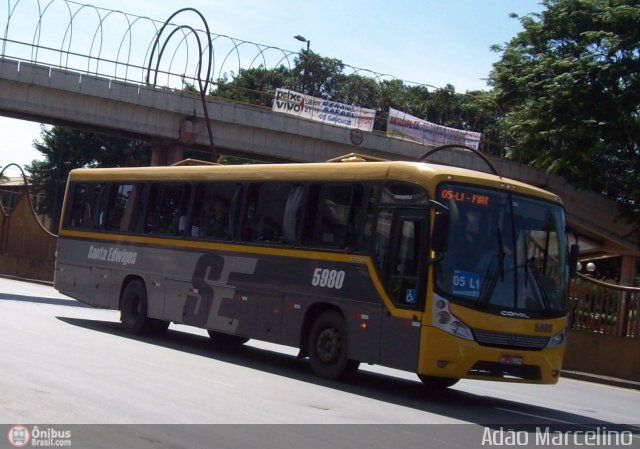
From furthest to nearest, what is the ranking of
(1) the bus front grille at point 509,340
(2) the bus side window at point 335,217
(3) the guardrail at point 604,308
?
(3) the guardrail at point 604,308 < (2) the bus side window at point 335,217 < (1) the bus front grille at point 509,340

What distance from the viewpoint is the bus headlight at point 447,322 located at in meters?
13.0

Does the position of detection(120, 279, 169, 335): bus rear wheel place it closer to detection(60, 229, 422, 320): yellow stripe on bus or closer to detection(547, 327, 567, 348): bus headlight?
detection(60, 229, 422, 320): yellow stripe on bus

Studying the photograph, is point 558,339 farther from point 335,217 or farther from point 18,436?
point 18,436

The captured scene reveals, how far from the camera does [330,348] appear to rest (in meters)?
15.0

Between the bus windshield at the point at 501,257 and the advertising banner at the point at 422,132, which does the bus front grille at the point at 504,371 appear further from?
the advertising banner at the point at 422,132

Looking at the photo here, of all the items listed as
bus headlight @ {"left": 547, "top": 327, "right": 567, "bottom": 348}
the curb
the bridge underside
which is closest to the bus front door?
bus headlight @ {"left": 547, "top": 327, "right": 567, "bottom": 348}

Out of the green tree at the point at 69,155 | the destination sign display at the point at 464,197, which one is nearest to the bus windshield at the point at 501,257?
the destination sign display at the point at 464,197

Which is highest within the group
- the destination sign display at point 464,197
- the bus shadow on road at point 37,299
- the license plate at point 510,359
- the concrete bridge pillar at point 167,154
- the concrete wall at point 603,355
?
the concrete bridge pillar at point 167,154

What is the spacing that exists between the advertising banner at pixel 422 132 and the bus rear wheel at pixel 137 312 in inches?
1111

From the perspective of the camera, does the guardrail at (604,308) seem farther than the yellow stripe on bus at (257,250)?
Yes

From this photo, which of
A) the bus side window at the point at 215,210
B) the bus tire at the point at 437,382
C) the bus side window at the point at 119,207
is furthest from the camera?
the bus side window at the point at 119,207

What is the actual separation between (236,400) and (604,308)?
42.4 ft

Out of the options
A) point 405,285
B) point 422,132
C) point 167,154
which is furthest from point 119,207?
point 422,132

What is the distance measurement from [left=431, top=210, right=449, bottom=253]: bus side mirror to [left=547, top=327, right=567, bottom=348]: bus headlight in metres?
2.39
